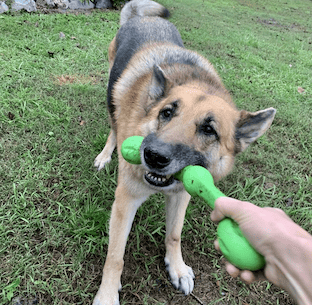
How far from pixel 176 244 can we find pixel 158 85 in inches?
58.8

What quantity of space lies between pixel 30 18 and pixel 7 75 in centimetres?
305

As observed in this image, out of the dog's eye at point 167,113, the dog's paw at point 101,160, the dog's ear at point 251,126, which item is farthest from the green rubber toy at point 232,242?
the dog's paw at point 101,160

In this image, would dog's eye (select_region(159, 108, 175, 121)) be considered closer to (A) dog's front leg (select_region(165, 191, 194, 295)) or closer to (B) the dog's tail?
(A) dog's front leg (select_region(165, 191, 194, 295))

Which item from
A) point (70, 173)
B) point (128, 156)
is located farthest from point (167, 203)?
point (70, 173)

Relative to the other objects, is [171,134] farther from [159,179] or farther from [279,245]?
[279,245]

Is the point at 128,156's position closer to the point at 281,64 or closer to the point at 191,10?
the point at 281,64

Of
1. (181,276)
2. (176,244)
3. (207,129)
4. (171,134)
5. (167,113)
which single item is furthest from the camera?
(176,244)

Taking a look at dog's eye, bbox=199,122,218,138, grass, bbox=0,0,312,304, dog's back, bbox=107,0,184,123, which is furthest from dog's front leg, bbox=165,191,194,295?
dog's back, bbox=107,0,184,123

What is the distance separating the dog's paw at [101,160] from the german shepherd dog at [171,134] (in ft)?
2.63

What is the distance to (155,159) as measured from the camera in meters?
1.62

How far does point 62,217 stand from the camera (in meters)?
2.58

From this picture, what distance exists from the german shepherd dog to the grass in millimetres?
264

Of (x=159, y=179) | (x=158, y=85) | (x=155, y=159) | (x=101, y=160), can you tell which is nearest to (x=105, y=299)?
(x=159, y=179)

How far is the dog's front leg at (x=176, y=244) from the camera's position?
228cm
